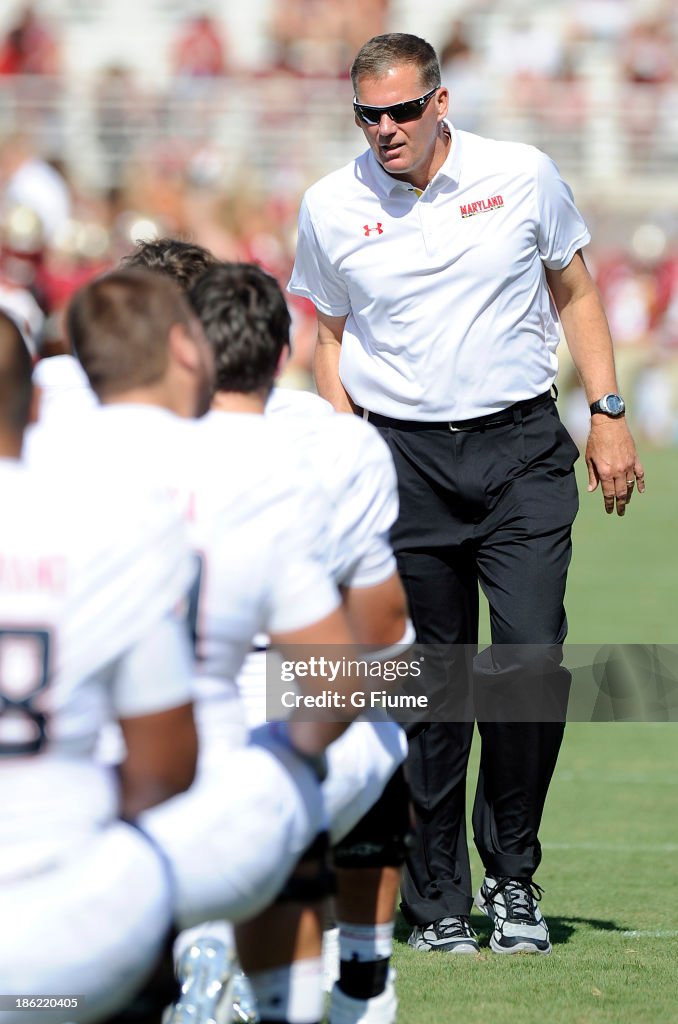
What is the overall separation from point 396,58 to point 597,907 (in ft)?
8.53

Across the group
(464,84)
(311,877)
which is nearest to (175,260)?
(311,877)

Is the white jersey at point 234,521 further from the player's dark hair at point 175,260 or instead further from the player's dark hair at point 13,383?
the player's dark hair at point 175,260

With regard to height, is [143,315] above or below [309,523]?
above

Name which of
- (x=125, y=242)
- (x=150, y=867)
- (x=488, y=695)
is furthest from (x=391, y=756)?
(x=125, y=242)

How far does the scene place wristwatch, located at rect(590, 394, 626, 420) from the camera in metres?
5.08

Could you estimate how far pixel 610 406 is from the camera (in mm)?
5105

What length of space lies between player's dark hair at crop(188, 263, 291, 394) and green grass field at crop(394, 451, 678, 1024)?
63.4 inches

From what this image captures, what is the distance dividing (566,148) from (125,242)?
9.29 meters

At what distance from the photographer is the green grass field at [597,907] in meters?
4.31

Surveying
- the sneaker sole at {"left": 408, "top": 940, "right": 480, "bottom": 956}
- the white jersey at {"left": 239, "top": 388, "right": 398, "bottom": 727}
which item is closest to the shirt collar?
the white jersey at {"left": 239, "top": 388, "right": 398, "bottom": 727}

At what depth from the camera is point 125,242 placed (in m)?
17.8

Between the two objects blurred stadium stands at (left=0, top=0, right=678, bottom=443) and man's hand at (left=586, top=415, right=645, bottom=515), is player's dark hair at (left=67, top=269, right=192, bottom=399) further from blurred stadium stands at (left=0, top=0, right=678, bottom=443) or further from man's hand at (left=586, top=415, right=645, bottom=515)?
blurred stadium stands at (left=0, top=0, right=678, bottom=443)

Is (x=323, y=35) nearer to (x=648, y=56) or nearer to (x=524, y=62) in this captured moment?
(x=524, y=62)

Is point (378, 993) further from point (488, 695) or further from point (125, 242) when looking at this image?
point (125, 242)
